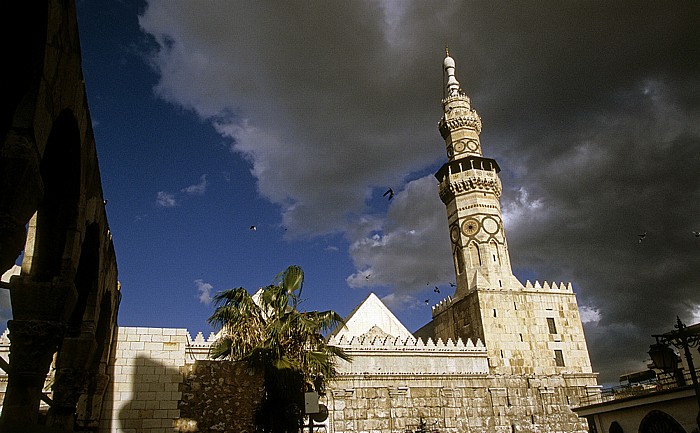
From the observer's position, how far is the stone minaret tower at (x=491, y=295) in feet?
82.9

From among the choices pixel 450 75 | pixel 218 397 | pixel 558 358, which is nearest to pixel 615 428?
pixel 558 358

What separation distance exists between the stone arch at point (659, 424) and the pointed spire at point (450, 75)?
22765mm

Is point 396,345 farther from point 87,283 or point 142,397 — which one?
point 87,283

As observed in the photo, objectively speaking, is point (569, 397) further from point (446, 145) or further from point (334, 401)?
point (446, 145)

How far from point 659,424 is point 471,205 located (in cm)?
1477

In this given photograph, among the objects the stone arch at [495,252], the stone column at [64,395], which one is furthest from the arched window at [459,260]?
the stone column at [64,395]

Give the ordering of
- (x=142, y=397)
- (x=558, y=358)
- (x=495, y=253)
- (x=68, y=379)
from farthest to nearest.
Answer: (x=495, y=253) < (x=558, y=358) < (x=142, y=397) < (x=68, y=379)

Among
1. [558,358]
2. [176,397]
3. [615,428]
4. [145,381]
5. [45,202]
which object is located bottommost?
[615,428]

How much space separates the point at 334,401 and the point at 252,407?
3747 mm

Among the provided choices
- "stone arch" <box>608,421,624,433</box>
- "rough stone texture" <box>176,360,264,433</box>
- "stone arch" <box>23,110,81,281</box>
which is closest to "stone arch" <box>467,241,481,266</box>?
"stone arch" <box>608,421,624,433</box>

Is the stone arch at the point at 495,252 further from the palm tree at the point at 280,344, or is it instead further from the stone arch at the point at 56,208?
the stone arch at the point at 56,208

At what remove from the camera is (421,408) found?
2230cm

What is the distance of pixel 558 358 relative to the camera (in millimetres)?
25594

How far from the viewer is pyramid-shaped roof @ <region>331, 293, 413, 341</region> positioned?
28.0 metres
